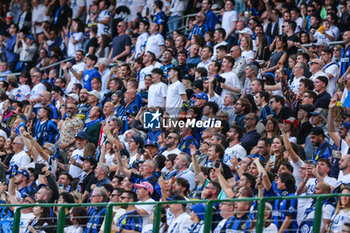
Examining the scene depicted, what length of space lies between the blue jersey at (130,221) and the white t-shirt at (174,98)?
5480mm

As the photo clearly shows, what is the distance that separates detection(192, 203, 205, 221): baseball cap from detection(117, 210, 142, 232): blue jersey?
565 millimetres

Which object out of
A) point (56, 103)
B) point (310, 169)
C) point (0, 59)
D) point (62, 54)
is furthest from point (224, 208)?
point (0, 59)

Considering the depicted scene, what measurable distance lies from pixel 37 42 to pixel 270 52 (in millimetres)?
8231

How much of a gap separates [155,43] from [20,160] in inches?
187

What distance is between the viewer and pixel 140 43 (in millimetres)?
17875

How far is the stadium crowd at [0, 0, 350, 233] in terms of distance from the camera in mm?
9180

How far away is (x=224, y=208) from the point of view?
27.5 ft

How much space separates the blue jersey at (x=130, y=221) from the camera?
8.57m

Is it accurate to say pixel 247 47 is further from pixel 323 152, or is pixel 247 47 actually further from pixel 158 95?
pixel 323 152

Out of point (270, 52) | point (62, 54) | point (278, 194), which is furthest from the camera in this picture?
point (62, 54)

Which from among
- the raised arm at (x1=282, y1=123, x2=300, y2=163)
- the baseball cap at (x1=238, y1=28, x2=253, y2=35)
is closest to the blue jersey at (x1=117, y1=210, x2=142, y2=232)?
the raised arm at (x1=282, y1=123, x2=300, y2=163)

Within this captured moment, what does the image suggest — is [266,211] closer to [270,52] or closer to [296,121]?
[296,121]

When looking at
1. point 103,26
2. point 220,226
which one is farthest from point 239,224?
point 103,26

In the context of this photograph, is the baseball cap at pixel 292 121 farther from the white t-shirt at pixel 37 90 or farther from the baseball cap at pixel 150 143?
the white t-shirt at pixel 37 90
